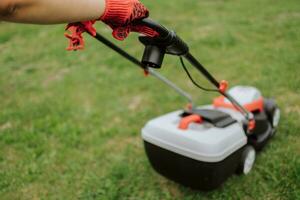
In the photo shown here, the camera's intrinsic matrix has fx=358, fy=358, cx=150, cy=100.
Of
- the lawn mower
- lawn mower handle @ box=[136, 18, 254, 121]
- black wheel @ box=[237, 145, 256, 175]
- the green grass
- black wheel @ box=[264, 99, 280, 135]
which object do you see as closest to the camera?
lawn mower handle @ box=[136, 18, 254, 121]

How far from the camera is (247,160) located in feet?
8.16

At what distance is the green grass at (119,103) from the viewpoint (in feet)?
8.45

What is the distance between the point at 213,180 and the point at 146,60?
35.4 inches

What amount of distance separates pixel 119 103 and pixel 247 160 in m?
1.70

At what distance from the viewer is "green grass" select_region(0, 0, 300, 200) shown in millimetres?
2574

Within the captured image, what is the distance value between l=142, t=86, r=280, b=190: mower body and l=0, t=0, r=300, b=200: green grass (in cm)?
27

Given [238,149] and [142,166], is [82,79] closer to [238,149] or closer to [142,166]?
[142,166]

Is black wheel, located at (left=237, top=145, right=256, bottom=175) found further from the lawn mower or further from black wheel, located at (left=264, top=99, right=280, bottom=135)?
black wheel, located at (left=264, top=99, right=280, bottom=135)

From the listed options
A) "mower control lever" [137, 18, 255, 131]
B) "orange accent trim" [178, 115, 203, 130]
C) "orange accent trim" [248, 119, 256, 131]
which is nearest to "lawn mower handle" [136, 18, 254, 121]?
"mower control lever" [137, 18, 255, 131]

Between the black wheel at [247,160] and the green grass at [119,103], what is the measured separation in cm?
6

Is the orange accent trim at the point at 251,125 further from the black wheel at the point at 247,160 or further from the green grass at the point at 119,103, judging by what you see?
the green grass at the point at 119,103

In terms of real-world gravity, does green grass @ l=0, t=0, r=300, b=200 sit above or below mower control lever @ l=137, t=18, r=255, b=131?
below

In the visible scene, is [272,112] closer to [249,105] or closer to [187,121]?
[249,105]

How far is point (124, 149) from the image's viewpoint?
9.93ft
